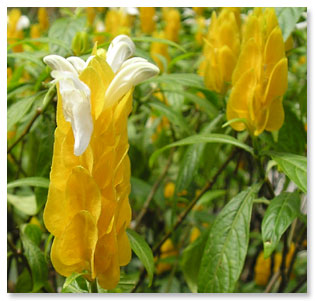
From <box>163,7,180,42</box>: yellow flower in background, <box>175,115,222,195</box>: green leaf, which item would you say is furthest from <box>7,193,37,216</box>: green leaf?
<box>163,7,180,42</box>: yellow flower in background

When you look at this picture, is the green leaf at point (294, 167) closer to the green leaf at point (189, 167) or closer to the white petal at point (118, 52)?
the green leaf at point (189, 167)

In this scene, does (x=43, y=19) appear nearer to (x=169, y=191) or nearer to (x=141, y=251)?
(x=169, y=191)

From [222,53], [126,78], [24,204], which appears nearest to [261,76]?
[222,53]

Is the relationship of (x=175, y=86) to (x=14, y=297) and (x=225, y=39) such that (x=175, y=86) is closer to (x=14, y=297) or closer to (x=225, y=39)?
(x=225, y=39)

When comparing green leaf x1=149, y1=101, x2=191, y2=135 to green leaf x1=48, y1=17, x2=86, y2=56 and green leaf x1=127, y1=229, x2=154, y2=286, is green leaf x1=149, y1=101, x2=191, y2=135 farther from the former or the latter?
green leaf x1=127, y1=229, x2=154, y2=286

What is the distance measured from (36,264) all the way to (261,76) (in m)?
0.58

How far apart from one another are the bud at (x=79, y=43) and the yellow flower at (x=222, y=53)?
27 cm

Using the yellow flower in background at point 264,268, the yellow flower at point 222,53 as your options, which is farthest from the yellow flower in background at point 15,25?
the yellow flower in background at point 264,268

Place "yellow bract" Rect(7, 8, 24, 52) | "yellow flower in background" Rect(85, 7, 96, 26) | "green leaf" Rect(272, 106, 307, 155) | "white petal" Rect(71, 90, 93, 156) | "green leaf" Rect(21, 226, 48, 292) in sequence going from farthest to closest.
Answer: "yellow flower in background" Rect(85, 7, 96, 26)
"yellow bract" Rect(7, 8, 24, 52)
"green leaf" Rect(272, 106, 307, 155)
"green leaf" Rect(21, 226, 48, 292)
"white petal" Rect(71, 90, 93, 156)

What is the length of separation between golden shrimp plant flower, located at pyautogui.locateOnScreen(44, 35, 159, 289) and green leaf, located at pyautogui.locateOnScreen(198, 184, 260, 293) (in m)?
0.29

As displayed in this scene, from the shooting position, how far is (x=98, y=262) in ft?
2.40

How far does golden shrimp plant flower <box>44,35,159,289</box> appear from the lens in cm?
69

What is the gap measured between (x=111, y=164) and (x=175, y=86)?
0.77 m
